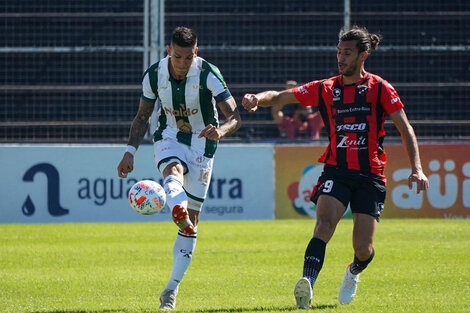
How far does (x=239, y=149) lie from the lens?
714 inches

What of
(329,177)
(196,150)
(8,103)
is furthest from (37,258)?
(8,103)

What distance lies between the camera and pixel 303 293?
7.49 metres

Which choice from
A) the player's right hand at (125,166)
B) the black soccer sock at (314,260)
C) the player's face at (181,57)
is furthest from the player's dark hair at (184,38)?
the black soccer sock at (314,260)

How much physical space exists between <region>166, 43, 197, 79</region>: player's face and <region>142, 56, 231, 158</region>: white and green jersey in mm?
171

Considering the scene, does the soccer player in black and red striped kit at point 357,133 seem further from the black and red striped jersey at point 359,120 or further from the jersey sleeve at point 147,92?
the jersey sleeve at point 147,92

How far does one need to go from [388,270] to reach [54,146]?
8.68 meters

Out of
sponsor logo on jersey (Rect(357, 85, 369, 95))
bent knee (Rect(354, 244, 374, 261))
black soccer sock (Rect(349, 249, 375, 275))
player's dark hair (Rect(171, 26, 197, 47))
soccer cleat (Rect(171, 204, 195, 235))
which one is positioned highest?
player's dark hair (Rect(171, 26, 197, 47))

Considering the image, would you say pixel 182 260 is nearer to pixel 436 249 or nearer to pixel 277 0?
pixel 436 249

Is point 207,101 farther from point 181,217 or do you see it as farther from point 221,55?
point 221,55

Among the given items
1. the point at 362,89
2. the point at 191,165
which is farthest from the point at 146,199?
the point at 362,89

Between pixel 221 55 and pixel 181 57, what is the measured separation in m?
10.9

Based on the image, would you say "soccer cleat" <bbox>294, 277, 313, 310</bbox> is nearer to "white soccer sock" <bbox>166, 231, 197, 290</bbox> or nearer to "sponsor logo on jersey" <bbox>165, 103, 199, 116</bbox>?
"white soccer sock" <bbox>166, 231, 197, 290</bbox>

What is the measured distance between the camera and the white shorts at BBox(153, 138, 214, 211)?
28.5 feet

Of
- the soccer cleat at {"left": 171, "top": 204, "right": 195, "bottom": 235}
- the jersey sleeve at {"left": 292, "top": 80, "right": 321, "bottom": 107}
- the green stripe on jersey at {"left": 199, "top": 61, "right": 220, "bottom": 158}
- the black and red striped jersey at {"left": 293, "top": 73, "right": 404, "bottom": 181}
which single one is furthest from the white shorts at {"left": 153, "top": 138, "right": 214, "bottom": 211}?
the black and red striped jersey at {"left": 293, "top": 73, "right": 404, "bottom": 181}
